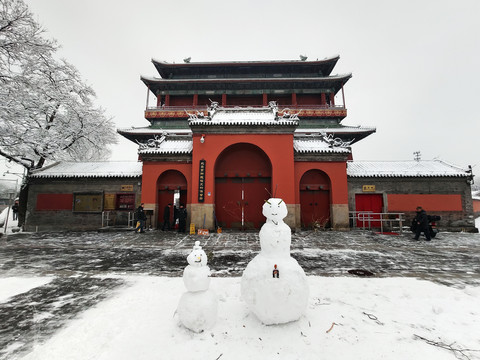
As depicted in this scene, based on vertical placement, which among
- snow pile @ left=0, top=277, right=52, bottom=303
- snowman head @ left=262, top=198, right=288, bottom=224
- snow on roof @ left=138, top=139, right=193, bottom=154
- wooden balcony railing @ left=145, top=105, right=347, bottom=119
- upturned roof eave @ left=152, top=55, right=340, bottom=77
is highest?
upturned roof eave @ left=152, top=55, right=340, bottom=77

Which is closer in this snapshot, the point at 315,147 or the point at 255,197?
the point at 255,197

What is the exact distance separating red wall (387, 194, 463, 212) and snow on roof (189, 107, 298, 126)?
295 inches

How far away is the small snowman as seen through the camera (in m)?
2.53

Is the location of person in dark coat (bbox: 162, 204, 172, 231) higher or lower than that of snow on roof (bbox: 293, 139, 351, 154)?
lower

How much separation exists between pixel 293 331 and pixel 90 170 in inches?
571

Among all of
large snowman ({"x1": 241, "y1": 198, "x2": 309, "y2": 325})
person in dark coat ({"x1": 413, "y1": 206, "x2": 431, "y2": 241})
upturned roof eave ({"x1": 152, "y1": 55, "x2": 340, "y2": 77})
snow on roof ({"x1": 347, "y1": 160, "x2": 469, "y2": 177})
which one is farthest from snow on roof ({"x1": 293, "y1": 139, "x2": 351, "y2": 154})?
upturned roof eave ({"x1": 152, "y1": 55, "x2": 340, "y2": 77})

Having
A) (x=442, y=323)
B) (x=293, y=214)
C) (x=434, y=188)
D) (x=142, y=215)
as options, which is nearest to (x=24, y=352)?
(x=442, y=323)

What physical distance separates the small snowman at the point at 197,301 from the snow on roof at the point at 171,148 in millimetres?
9487

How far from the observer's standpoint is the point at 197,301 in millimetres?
2553

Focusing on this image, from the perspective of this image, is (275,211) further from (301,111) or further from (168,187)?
(301,111)

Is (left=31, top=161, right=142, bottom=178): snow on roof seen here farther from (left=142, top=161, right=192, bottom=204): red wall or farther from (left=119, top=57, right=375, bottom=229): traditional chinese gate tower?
(left=119, top=57, right=375, bottom=229): traditional chinese gate tower

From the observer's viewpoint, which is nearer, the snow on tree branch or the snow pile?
the snow pile

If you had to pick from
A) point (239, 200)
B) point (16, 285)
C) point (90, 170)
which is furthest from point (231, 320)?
point (90, 170)

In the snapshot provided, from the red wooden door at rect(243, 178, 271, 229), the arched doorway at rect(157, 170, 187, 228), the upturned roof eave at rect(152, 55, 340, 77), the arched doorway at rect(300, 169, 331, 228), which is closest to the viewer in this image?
the red wooden door at rect(243, 178, 271, 229)
